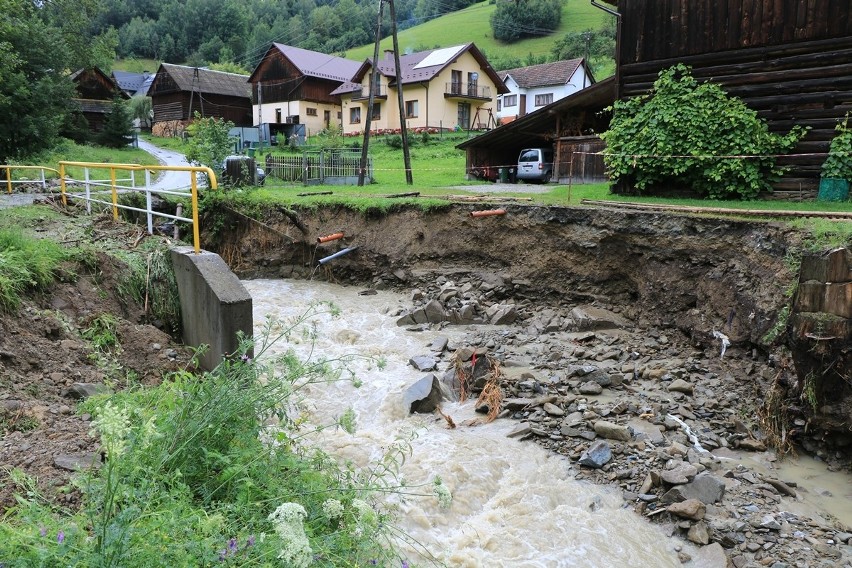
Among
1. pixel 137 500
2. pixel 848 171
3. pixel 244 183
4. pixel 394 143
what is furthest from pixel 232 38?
pixel 137 500

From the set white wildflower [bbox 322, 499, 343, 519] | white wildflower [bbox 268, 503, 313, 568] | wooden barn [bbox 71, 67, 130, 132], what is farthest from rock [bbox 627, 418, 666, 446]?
wooden barn [bbox 71, 67, 130, 132]

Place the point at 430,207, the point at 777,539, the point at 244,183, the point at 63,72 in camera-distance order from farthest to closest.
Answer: the point at 63,72, the point at 244,183, the point at 430,207, the point at 777,539

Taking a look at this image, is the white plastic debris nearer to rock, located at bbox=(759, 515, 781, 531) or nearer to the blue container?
rock, located at bbox=(759, 515, 781, 531)

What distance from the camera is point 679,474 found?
21.4ft

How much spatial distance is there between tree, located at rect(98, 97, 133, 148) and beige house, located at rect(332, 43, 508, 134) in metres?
16.5

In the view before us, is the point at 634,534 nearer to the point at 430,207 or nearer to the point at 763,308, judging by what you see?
the point at 763,308

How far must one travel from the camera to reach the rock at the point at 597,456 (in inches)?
282

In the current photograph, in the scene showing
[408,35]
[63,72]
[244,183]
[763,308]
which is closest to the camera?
[763,308]

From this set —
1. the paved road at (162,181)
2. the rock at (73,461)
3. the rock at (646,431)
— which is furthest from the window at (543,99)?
the rock at (73,461)

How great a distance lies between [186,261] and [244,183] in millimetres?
10566

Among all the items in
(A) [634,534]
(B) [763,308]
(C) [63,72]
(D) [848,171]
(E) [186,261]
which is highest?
(C) [63,72]

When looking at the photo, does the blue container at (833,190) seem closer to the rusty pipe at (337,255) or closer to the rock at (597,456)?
the rock at (597,456)

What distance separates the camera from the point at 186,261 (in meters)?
7.61

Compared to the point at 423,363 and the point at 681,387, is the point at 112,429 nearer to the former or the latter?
the point at 423,363
